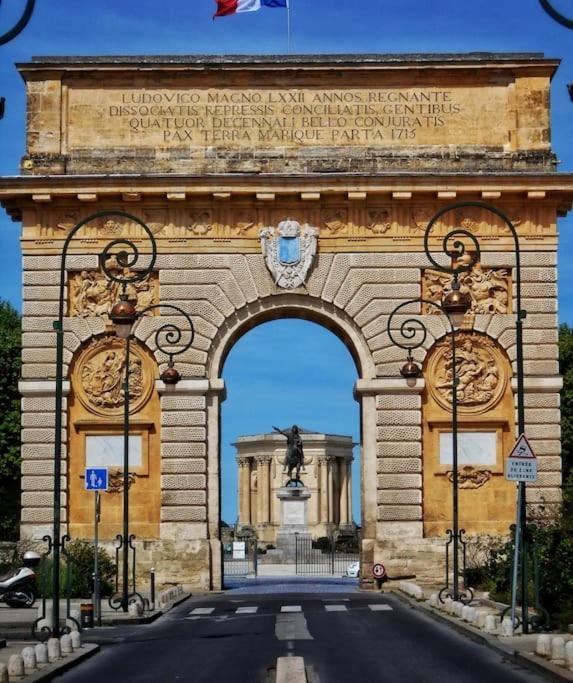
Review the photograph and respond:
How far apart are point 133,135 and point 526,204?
11.2m

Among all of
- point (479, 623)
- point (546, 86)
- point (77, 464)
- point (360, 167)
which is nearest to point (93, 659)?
point (479, 623)

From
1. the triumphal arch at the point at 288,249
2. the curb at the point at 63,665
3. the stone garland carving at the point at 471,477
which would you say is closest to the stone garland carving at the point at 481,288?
the triumphal arch at the point at 288,249

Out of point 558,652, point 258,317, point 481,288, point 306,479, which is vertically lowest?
point 558,652

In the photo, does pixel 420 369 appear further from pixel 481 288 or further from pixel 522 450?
pixel 522 450

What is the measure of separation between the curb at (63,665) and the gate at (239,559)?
40.5 metres

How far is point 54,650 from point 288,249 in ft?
76.1

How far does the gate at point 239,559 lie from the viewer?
233ft

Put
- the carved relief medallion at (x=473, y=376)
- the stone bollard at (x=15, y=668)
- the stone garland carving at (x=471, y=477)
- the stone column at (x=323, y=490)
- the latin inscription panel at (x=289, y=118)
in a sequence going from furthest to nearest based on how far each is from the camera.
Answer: the stone column at (x=323, y=490) → the latin inscription panel at (x=289, y=118) → the carved relief medallion at (x=473, y=376) → the stone garland carving at (x=471, y=477) → the stone bollard at (x=15, y=668)

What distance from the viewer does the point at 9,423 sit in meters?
62.9

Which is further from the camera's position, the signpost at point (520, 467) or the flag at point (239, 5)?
the flag at point (239, 5)

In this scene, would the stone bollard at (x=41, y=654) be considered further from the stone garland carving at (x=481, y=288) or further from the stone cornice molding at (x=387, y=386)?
the stone garland carving at (x=481, y=288)

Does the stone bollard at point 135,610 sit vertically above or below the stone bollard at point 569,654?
below

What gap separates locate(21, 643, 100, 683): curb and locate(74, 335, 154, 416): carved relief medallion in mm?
19040

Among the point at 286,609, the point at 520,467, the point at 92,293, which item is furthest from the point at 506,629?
the point at 92,293
